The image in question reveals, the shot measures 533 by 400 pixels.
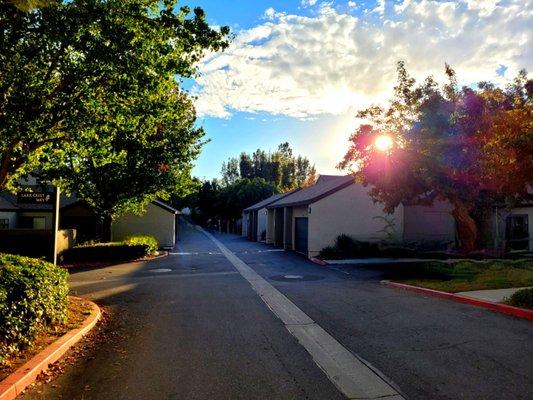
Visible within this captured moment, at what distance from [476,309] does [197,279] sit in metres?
9.57

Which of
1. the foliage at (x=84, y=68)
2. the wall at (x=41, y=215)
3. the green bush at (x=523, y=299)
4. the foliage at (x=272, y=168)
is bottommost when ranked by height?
the green bush at (x=523, y=299)

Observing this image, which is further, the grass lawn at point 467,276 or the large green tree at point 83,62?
the grass lawn at point 467,276

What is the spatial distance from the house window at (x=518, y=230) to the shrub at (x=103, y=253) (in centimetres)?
2222

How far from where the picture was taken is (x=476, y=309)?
9.89 m

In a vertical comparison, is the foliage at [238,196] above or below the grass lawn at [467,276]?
above

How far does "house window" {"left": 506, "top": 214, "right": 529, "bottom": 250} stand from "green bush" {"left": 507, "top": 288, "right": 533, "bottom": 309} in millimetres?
19966

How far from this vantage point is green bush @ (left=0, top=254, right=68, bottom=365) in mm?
5965

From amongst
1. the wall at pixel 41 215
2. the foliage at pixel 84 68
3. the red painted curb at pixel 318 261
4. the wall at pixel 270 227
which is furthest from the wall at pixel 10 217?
the foliage at pixel 84 68

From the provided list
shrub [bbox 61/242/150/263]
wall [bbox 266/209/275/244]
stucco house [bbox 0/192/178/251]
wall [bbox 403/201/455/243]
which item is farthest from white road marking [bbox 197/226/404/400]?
wall [bbox 266/209/275/244]

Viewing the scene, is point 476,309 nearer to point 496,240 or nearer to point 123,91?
point 123,91

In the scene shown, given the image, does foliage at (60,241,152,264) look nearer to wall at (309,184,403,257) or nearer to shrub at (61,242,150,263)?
shrub at (61,242,150,263)

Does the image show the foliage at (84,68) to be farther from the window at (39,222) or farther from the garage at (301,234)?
the window at (39,222)

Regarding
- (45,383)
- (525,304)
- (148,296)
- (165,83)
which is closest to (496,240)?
(525,304)

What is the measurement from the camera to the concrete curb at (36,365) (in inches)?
196
